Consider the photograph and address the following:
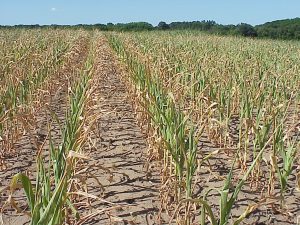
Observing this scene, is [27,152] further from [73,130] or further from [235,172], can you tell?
[235,172]

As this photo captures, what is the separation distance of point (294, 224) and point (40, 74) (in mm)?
3506

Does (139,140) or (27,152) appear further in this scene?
(139,140)

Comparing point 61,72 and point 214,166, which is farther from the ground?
point 61,72

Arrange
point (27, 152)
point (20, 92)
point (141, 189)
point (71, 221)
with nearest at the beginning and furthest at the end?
1. point (71, 221)
2. point (141, 189)
3. point (27, 152)
4. point (20, 92)

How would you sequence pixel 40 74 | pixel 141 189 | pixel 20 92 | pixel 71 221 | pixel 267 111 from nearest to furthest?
1. pixel 71 221
2. pixel 141 189
3. pixel 267 111
4. pixel 20 92
5. pixel 40 74

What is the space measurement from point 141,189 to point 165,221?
49cm

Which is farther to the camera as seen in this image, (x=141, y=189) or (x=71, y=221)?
(x=141, y=189)

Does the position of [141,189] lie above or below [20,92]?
below

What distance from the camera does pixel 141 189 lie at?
9.38 feet

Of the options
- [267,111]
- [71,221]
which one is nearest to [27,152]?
[71,221]

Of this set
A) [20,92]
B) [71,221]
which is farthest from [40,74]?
[71,221]

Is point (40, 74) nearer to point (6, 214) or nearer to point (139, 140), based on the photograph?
point (139, 140)

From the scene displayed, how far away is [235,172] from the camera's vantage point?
10.6 feet

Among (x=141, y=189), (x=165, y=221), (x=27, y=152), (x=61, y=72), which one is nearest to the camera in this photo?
(x=165, y=221)
